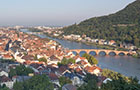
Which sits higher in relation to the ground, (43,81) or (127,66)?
(43,81)

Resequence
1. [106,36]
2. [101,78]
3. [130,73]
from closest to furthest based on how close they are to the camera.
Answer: [101,78]
[130,73]
[106,36]

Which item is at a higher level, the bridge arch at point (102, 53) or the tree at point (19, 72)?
the tree at point (19, 72)

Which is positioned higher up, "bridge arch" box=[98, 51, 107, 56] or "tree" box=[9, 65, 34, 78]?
"tree" box=[9, 65, 34, 78]

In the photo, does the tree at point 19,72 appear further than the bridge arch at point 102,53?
No

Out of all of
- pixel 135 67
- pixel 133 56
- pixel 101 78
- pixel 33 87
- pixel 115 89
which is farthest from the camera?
pixel 133 56

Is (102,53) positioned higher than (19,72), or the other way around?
(19,72)

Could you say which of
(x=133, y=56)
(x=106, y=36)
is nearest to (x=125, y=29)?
(x=106, y=36)

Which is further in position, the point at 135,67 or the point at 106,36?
the point at 106,36

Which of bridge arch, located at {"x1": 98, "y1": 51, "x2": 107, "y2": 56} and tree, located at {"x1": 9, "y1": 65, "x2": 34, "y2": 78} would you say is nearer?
tree, located at {"x1": 9, "y1": 65, "x2": 34, "y2": 78}

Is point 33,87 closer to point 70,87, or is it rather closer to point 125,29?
point 70,87

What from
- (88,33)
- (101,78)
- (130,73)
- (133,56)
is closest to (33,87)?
(101,78)

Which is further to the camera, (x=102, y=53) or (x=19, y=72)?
(x=102, y=53)
